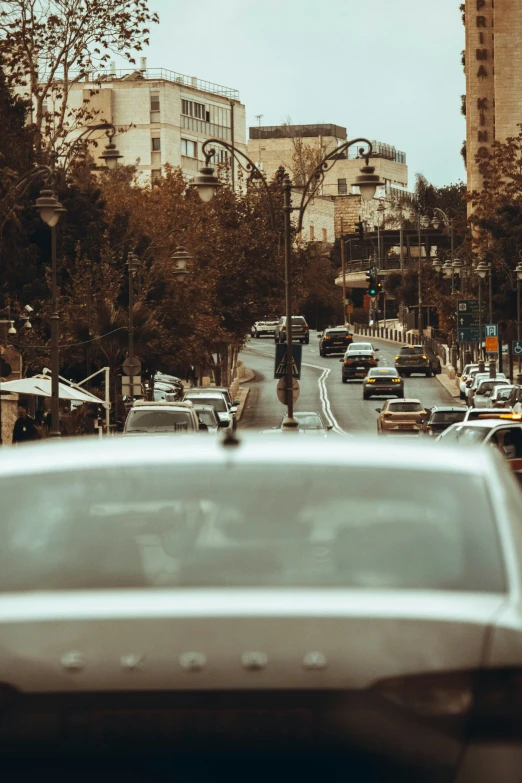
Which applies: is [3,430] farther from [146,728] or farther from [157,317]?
[146,728]

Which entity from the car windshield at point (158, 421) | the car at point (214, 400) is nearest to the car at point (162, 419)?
the car windshield at point (158, 421)

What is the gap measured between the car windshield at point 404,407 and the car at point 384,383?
18.7m

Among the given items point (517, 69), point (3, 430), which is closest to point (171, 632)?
point (3, 430)

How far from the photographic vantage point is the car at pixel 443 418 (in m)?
39.2

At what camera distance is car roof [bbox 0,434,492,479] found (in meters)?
3.77

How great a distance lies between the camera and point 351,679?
312 centimetres

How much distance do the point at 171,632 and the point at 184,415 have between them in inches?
1090

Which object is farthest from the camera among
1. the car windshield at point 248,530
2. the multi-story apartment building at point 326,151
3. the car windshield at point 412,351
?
the multi-story apartment building at point 326,151

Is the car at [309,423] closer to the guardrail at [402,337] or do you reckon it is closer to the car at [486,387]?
the car at [486,387]

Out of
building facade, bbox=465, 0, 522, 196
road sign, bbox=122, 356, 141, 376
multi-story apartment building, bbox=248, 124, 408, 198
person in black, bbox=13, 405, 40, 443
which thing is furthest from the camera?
multi-story apartment building, bbox=248, 124, 408, 198

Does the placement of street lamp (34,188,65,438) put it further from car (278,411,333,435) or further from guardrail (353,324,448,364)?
guardrail (353,324,448,364)

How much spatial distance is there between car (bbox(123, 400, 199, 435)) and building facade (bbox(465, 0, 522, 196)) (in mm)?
71999

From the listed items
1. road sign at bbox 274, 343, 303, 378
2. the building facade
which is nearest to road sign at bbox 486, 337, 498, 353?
road sign at bbox 274, 343, 303, 378

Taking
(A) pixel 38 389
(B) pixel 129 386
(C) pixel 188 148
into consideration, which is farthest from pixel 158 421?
(C) pixel 188 148
